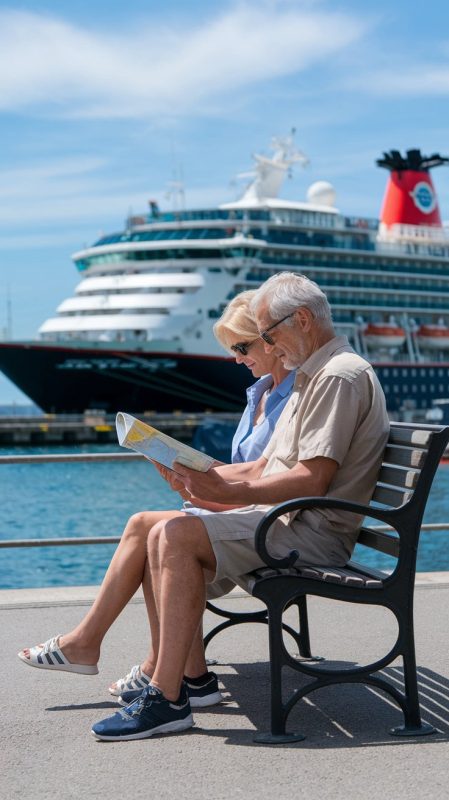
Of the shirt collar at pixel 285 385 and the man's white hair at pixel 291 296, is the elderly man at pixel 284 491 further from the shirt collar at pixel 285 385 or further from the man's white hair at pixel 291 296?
the shirt collar at pixel 285 385

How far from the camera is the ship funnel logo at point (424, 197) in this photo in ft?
150

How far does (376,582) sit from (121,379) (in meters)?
36.6

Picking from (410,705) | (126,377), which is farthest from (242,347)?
(126,377)

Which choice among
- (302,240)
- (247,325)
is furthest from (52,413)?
(247,325)

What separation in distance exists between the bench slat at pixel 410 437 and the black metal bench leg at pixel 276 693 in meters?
0.46

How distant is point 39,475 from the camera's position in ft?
114

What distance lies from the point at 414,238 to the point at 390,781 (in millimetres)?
45335

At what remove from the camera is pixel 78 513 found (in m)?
22.7

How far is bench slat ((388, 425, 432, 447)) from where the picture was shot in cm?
263

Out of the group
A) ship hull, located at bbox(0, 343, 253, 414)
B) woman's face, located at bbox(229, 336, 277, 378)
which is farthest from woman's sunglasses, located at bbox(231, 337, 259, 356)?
ship hull, located at bbox(0, 343, 253, 414)

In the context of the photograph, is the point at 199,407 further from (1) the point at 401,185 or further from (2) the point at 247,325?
(2) the point at 247,325

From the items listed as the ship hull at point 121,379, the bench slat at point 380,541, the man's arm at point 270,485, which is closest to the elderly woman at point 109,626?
the man's arm at point 270,485

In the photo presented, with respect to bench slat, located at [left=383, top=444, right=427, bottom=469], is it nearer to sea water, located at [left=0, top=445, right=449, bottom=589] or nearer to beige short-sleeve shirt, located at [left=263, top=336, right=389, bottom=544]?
beige short-sleeve shirt, located at [left=263, top=336, right=389, bottom=544]

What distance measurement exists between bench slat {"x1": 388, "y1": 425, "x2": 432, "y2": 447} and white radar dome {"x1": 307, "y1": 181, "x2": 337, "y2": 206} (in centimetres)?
4323
